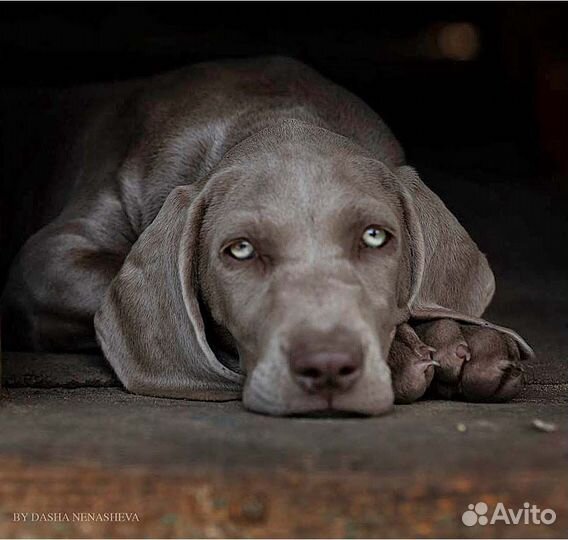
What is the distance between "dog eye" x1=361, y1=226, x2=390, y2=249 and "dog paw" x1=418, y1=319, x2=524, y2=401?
0.95 ft

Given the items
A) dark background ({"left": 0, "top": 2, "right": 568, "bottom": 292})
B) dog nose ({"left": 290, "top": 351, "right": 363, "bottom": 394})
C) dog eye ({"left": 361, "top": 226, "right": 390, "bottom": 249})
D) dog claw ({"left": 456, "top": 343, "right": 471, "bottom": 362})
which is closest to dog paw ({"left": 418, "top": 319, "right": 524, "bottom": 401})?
dog claw ({"left": 456, "top": 343, "right": 471, "bottom": 362})

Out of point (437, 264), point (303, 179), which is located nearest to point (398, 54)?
point (437, 264)

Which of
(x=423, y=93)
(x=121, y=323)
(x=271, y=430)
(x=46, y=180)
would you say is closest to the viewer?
(x=271, y=430)

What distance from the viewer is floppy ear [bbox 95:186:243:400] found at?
10.6 feet

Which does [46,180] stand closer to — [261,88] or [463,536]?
[261,88]

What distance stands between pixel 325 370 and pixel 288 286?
0.33 m

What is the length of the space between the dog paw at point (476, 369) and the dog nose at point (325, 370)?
1.46 ft

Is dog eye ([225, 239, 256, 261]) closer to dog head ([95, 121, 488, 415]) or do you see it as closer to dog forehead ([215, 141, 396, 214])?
dog head ([95, 121, 488, 415])

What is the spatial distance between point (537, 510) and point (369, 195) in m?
1.28

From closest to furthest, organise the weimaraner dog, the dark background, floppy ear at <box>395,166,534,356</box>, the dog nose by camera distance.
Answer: the dog nose, the weimaraner dog, floppy ear at <box>395,166,534,356</box>, the dark background

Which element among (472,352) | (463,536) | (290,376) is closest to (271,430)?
(290,376)

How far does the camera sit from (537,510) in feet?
7.14

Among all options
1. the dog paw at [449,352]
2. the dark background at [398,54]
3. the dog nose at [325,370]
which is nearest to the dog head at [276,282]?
the dog nose at [325,370]

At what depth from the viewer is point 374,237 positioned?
323 cm
